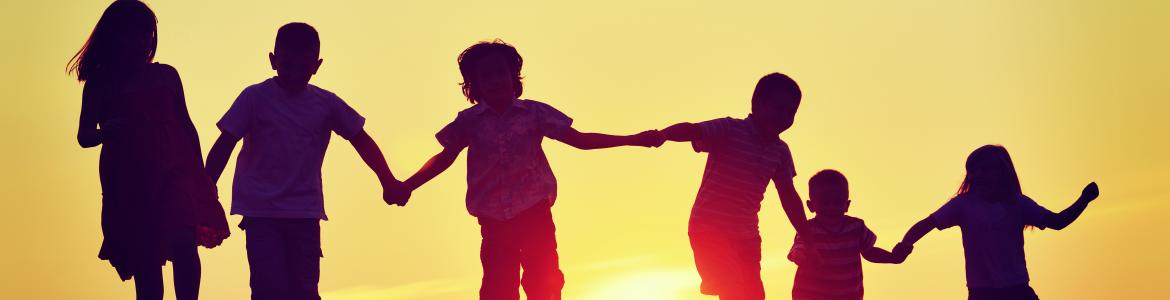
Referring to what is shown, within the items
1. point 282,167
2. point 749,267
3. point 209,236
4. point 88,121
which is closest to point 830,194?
point 749,267

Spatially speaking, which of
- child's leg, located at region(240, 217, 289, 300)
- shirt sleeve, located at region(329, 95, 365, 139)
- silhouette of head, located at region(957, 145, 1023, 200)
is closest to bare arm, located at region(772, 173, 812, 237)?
silhouette of head, located at region(957, 145, 1023, 200)

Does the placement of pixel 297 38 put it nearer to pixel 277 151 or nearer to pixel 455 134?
pixel 277 151

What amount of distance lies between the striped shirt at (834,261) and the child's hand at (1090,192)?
2146 millimetres

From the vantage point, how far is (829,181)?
1343cm

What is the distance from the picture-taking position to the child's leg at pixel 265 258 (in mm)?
10688

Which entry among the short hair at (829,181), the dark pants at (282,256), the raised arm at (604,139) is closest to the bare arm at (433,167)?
the raised arm at (604,139)

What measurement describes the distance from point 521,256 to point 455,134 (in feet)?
3.99

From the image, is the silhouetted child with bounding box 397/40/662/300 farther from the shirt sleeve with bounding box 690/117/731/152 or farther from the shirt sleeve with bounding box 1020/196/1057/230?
the shirt sleeve with bounding box 1020/196/1057/230

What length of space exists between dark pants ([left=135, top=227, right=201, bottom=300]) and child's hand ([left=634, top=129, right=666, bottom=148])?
3.95 metres

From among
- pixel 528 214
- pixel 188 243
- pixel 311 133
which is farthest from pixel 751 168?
pixel 188 243

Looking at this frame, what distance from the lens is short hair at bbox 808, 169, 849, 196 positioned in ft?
44.0

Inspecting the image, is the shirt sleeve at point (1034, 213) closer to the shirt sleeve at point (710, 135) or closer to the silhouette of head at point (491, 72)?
the shirt sleeve at point (710, 135)

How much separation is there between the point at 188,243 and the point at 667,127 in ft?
13.9

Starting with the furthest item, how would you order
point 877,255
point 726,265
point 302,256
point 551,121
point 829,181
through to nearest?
point 877,255 < point 829,181 < point 726,265 < point 551,121 < point 302,256
